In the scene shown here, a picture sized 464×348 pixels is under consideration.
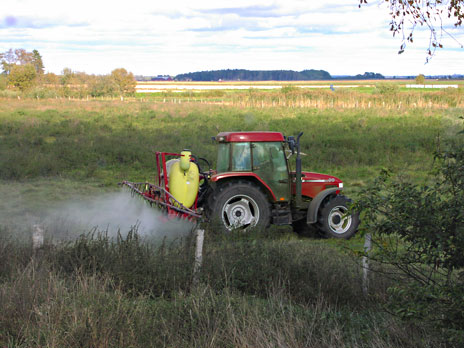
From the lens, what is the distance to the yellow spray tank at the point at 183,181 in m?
9.14

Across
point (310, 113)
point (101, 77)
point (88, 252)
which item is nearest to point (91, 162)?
point (88, 252)

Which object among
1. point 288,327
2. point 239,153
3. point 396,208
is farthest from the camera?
point 239,153

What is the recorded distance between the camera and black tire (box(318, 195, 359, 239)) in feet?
30.6

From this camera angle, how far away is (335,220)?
9578 mm

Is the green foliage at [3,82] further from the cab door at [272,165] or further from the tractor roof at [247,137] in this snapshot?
the cab door at [272,165]

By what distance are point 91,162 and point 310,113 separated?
79.6 ft

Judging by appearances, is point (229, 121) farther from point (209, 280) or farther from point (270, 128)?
point (209, 280)

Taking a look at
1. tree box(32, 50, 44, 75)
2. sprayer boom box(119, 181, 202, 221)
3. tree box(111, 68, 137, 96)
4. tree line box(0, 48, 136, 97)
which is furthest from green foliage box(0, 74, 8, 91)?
sprayer boom box(119, 181, 202, 221)

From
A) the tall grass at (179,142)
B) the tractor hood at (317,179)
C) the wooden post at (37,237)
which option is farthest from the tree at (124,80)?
the wooden post at (37,237)

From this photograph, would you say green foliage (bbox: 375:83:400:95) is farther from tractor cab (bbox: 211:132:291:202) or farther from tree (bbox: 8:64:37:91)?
tractor cab (bbox: 211:132:291:202)

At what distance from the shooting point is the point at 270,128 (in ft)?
93.6

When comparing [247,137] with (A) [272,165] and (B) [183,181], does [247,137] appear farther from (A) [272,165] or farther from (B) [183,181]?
(B) [183,181]

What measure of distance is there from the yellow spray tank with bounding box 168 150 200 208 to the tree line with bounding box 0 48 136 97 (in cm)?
6759

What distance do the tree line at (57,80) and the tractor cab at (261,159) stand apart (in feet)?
223
